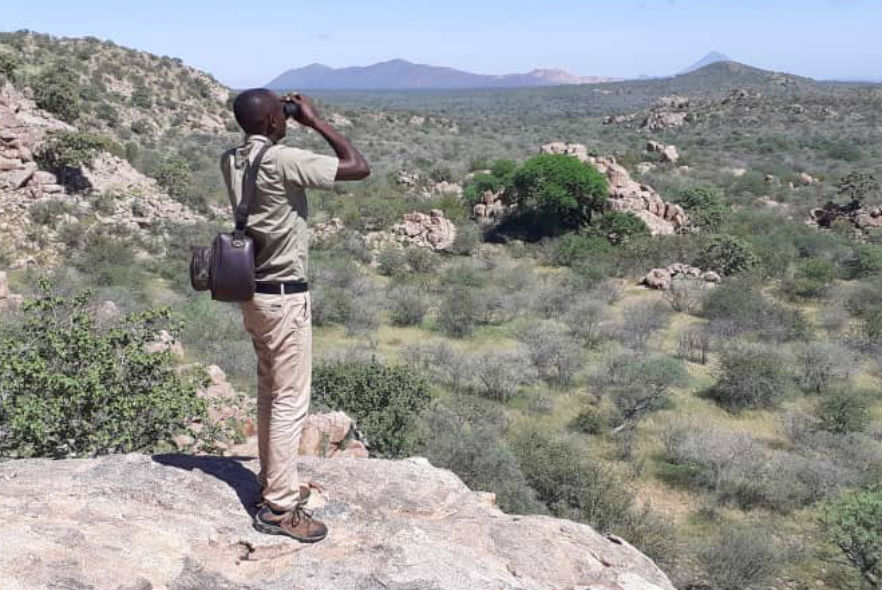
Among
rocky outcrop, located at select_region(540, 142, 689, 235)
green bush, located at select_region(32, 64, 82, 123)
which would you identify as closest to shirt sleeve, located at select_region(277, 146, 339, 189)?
rocky outcrop, located at select_region(540, 142, 689, 235)

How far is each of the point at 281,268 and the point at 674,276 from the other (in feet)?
55.2

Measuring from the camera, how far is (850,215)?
24.7 meters

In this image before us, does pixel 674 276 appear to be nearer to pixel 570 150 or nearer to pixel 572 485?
pixel 570 150

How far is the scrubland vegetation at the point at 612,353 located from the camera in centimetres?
786

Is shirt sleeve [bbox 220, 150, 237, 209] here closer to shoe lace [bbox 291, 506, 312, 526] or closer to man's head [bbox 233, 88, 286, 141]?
man's head [bbox 233, 88, 286, 141]

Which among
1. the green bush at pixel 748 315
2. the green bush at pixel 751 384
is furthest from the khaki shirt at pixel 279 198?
the green bush at pixel 748 315

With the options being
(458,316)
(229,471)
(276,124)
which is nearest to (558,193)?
(458,316)

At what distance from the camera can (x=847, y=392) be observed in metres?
11.4

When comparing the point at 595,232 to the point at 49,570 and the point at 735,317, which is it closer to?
the point at 735,317

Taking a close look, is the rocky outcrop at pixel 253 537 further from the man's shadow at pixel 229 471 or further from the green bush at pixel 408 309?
the green bush at pixel 408 309

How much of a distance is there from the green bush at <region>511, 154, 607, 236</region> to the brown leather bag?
2083 cm

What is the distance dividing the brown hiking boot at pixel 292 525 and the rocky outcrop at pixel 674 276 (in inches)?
629

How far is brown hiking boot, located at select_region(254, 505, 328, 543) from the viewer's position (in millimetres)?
3547

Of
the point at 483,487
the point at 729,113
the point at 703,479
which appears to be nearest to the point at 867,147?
the point at 729,113
